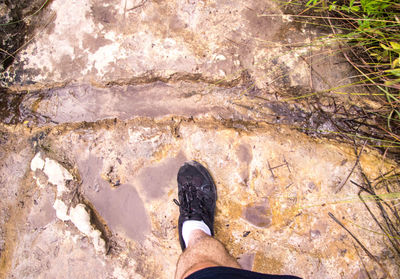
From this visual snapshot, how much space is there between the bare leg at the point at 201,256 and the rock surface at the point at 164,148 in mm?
158

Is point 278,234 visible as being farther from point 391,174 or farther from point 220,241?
point 391,174

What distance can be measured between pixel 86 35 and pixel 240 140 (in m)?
1.46

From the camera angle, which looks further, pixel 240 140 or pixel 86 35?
pixel 86 35

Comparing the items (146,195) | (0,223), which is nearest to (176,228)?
(146,195)

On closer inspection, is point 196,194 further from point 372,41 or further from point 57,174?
point 372,41

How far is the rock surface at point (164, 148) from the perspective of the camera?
1.78m

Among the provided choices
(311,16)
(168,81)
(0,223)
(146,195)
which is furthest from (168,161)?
(311,16)

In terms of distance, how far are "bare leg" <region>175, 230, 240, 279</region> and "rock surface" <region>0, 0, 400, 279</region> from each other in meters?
0.16

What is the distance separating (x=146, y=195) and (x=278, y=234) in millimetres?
995

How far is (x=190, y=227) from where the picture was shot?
1781mm

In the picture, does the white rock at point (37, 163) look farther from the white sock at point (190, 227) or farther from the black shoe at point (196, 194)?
the white sock at point (190, 227)

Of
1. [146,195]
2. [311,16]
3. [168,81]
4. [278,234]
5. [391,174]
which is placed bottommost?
[278,234]

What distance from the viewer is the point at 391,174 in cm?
180

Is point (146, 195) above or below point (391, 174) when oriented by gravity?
above
